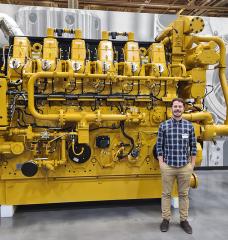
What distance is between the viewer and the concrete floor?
2.83 m

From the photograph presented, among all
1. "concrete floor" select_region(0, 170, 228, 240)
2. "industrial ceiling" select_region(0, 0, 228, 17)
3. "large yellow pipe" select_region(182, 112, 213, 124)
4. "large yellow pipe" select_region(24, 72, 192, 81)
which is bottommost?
"concrete floor" select_region(0, 170, 228, 240)

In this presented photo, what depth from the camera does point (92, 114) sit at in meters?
3.16

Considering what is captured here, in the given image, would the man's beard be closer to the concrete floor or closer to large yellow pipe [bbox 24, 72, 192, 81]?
large yellow pipe [bbox 24, 72, 192, 81]

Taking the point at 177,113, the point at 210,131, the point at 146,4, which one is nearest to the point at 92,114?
the point at 177,113

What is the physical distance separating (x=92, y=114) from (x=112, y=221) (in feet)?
4.13

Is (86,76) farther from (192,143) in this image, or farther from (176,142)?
(192,143)

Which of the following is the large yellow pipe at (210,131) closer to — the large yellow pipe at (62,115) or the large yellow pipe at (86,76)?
the large yellow pipe at (86,76)

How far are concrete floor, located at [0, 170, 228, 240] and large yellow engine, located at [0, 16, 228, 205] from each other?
19cm

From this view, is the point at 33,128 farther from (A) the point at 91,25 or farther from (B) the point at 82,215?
(A) the point at 91,25

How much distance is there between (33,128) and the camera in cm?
328

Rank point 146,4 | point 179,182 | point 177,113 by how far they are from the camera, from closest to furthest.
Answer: point 177,113 < point 179,182 < point 146,4

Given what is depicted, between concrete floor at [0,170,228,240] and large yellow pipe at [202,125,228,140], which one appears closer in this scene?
concrete floor at [0,170,228,240]

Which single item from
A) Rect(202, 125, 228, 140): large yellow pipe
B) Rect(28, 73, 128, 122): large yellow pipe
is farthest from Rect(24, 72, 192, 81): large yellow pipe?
Rect(202, 125, 228, 140): large yellow pipe

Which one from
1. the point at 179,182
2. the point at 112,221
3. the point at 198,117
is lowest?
the point at 112,221
